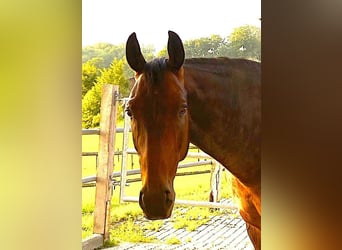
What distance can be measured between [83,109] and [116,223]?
0.56m

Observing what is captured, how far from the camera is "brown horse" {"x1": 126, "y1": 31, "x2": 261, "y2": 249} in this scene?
2043 mm

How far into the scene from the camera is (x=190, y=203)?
7.18 feet

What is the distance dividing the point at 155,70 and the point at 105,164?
0.55 meters

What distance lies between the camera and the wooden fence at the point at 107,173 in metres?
2.21

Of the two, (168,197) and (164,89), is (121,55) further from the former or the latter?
(168,197)

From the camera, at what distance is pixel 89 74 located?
2.33 metres

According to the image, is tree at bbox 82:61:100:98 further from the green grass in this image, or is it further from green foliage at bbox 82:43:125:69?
the green grass

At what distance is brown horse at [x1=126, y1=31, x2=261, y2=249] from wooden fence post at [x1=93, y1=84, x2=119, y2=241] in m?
0.19

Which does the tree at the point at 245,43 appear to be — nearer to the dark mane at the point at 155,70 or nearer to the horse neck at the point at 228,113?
the horse neck at the point at 228,113

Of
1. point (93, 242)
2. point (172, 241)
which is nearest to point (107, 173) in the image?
point (93, 242)

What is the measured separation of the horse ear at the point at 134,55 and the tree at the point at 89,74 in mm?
226

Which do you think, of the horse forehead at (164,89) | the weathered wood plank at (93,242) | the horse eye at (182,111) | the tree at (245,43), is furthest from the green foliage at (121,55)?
the weathered wood plank at (93,242)

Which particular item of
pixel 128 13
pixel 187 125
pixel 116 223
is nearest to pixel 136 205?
pixel 116 223
